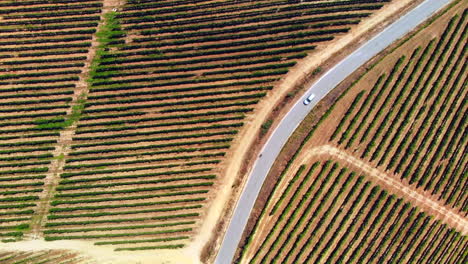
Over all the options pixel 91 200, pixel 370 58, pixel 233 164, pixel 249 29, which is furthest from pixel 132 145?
pixel 370 58


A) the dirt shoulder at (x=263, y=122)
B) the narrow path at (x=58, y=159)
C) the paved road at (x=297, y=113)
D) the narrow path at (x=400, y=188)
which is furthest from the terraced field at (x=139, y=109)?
the narrow path at (x=400, y=188)

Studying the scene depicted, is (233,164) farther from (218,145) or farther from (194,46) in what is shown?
(194,46)

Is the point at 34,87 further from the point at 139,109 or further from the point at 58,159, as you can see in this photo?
the point at 139,109

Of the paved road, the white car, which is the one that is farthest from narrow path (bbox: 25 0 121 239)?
the white car

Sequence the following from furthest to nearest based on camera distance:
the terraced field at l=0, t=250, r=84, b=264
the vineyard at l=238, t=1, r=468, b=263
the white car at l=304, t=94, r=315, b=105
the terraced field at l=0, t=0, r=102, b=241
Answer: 1. the terraced field at l=0, t=0, r=102, b=241
2. the terraced field at l=0, t=250, r=84, b=264
3. the vineyard at l=238, t=1, r=468, b=263
4. the white car at l=304, t=94, r=315, b=105

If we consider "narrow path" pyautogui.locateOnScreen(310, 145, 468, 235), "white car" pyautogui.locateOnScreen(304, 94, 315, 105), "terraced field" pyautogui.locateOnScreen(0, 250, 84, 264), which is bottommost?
"terraced field" pyautogui.locateOnScreen(0, 250, 84, 264)

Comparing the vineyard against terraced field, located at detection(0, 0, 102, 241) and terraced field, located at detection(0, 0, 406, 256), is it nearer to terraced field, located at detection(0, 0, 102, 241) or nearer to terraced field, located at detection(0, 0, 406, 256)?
terraced field, located at detection(0, 0, 406, 256)

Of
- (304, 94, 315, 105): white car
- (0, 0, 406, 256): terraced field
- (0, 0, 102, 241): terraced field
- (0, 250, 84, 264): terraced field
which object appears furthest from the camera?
(0, 0, 102, 241): terraced field

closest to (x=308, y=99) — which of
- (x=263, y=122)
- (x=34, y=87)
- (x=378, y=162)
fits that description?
(x=263, y=122)
